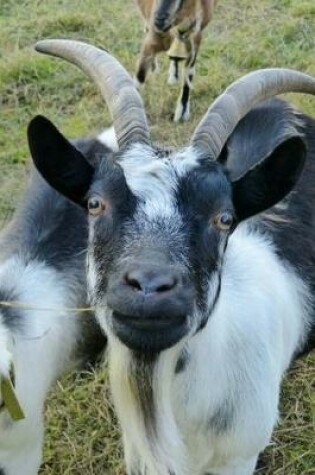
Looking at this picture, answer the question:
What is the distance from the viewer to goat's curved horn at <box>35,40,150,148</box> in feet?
9.41

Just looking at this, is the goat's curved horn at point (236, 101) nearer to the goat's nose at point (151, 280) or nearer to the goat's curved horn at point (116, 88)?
the goat's curved horn at point (116, 88)

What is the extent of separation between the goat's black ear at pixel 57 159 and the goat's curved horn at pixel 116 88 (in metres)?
0.18

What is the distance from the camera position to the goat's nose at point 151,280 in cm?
224

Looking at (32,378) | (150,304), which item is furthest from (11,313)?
(150,304)

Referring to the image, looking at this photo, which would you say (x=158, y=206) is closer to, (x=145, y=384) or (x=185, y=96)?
(x=145, y=384)

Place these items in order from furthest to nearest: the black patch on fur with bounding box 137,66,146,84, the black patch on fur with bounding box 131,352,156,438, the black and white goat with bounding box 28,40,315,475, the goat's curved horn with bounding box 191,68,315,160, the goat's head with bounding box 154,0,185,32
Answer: the black patch on fur with bounding box 137,66,146,84, the goat's head with bounding box 154,0,185,32, the goat's curved horn with bounding box 191,68,315,160, the black patch on fur with bounding box 131,352,156,438, the black and white goat with bounding box 28,40,315,475

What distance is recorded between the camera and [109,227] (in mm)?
2506

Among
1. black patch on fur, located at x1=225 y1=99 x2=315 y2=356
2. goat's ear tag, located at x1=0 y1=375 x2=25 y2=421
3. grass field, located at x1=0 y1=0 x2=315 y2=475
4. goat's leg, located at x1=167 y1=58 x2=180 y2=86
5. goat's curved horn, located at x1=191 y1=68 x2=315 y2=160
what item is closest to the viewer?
goat's curved horn, located at x1=191 y1=68 x2=315 y2=160

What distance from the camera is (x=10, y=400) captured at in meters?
2.99

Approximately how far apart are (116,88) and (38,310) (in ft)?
3.08

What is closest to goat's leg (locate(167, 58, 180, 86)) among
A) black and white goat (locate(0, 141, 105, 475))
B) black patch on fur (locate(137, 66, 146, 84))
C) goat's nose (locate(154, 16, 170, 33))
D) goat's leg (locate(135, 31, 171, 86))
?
goat's leg (locate(135, 31, 171, 86))

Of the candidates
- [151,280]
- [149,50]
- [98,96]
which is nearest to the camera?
[151,280]

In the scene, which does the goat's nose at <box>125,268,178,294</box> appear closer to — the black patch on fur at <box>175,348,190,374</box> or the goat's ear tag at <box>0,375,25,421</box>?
the black patch on fur at <box>175,348,190,374</box>

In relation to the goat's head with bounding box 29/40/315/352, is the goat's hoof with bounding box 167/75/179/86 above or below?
below
